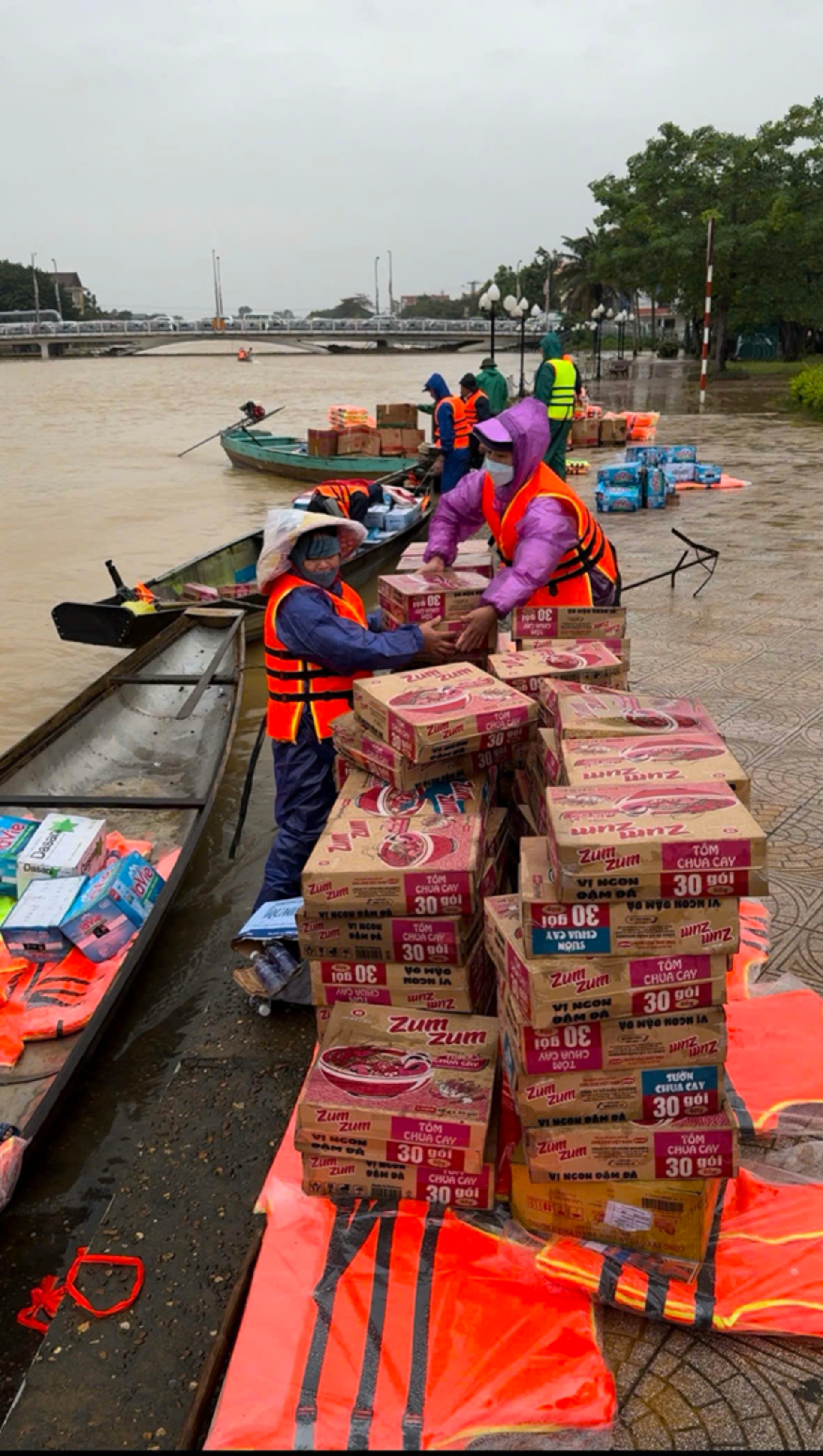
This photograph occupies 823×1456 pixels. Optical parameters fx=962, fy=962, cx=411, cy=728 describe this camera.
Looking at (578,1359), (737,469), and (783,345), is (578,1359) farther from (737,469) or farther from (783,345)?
(783,345)

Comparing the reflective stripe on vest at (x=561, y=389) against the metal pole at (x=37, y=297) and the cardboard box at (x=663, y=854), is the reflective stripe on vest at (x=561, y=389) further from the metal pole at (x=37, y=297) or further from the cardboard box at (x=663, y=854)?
the metal pole at (x=37, y=297)

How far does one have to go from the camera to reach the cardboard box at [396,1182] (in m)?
2.63

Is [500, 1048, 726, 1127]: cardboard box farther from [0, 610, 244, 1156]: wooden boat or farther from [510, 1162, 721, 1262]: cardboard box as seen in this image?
[0, 610, 244, 1156]: wooden boat

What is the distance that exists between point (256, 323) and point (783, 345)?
7363cm

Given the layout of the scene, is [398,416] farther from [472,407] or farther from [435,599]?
[435,599]

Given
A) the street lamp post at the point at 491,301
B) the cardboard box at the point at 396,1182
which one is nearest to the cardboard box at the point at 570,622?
the cardboard box at the point at 396,1182

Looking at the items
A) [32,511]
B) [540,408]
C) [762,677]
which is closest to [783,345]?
[32,511]

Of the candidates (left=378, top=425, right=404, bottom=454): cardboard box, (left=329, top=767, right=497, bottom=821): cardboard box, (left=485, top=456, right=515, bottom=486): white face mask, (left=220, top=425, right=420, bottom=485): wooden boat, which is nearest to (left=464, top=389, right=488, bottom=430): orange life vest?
(left=220, top=425, right=420, bottom=485): wooden boat

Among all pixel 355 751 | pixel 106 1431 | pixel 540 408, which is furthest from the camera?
pixel 540 408

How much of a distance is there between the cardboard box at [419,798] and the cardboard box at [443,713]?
5.8 inches

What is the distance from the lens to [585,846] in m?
2.26

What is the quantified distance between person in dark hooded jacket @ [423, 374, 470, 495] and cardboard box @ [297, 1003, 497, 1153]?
1057 cm

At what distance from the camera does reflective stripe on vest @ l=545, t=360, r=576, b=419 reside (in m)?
8.59

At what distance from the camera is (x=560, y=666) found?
12.0ft
